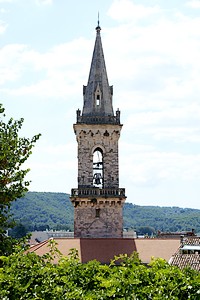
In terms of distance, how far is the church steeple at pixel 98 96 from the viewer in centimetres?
3431

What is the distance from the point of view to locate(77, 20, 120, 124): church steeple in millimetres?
34312

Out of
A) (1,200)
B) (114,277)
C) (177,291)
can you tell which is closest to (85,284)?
(114,277)

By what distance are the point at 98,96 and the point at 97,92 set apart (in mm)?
265

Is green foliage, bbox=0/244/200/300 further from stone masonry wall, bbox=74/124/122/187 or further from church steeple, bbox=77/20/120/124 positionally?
church steeple, bbox=77/20/120/124

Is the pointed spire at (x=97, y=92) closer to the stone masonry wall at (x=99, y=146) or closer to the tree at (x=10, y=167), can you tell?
the stone masonry wall at (x=99, y=146)

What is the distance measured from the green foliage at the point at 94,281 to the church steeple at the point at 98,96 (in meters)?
23.7

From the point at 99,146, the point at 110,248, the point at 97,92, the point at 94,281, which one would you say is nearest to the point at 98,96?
the point at 97,92

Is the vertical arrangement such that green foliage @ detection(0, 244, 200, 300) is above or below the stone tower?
below

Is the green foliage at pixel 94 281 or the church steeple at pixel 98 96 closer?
the green foliage at pixel 94 281

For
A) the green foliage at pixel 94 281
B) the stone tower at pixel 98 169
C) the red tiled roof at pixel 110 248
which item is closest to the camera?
the green foliage at pixel 94 281

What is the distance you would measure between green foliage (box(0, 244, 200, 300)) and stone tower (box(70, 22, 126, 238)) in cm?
2224

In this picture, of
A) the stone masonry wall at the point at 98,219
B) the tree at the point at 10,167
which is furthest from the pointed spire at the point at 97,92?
the tree at the point at 10,167

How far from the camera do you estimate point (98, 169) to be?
112ft

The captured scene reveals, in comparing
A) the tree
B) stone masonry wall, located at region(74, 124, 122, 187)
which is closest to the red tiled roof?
stone masonry wall, located at region(74, 124, 122, 187)
